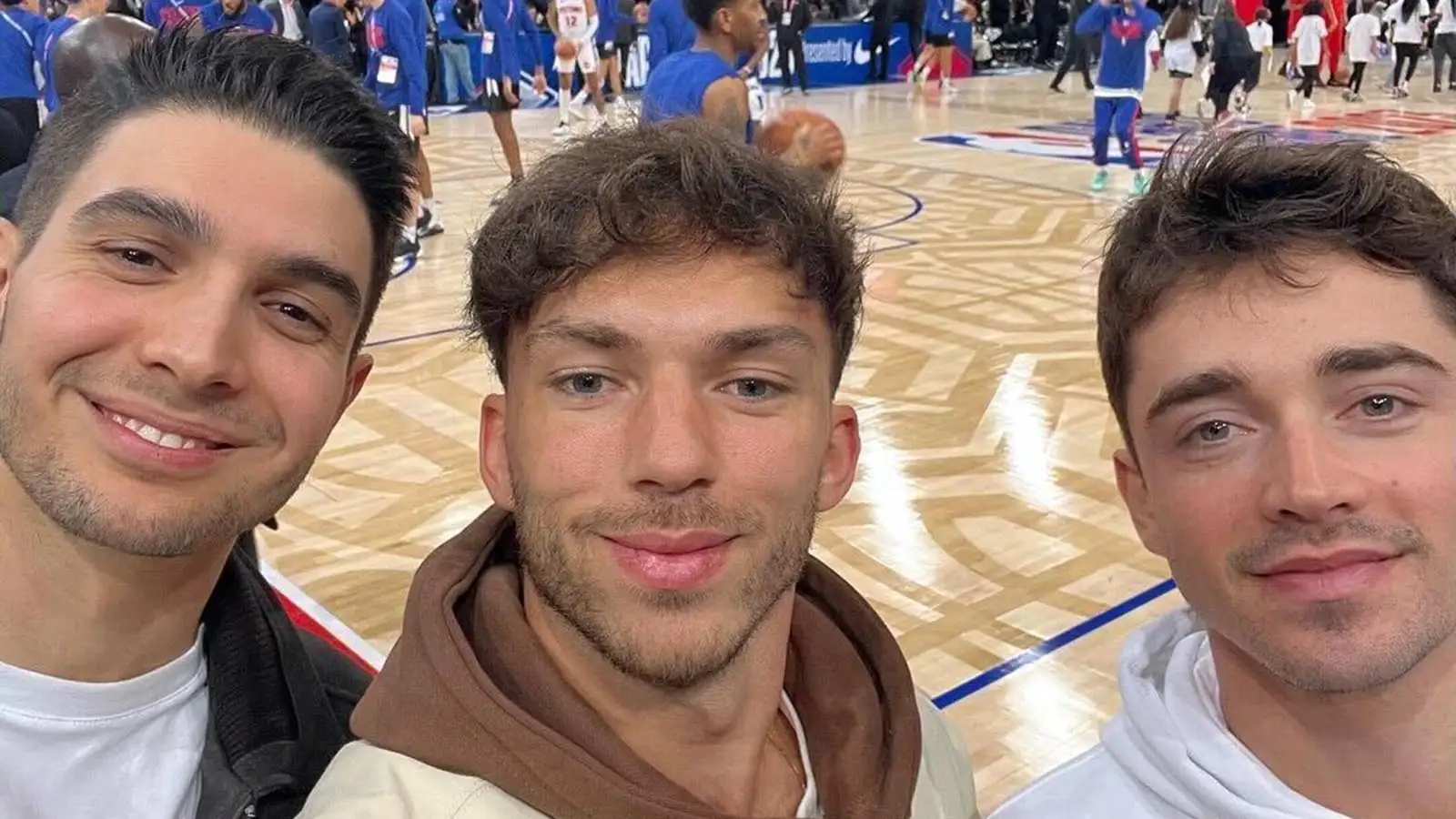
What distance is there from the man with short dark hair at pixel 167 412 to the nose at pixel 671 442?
0.53 metres

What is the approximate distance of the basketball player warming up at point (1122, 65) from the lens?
29.3 ft

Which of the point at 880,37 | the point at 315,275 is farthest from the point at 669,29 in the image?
the point at 880,37

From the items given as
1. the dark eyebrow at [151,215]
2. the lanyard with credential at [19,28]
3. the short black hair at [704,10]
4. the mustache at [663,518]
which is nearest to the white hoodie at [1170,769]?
the mustache at [663,518]

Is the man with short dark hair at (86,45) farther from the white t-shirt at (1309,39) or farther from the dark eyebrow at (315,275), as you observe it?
the white t-shirt at (1309,39)

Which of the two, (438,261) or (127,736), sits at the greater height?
(127,736)

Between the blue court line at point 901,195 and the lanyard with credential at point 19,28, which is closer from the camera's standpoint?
the lanyard with credential at point 19,28

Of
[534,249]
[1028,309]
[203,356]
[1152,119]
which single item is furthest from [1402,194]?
[1152,119]

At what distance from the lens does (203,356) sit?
1.43 metres

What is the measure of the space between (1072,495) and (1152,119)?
40.0 feet

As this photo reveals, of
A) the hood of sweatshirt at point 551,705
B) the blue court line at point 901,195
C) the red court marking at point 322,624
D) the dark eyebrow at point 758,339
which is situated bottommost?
the red court marking at point 322,624

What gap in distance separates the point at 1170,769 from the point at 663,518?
0.76 metres

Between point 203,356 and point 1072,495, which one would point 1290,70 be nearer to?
point 1072,495

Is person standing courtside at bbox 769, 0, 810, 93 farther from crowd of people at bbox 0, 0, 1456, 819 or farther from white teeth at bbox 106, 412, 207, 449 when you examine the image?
white teeth at bbox 106, 412, 207, 449

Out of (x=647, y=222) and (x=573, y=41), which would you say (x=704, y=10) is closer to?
(x=647, y=222)
